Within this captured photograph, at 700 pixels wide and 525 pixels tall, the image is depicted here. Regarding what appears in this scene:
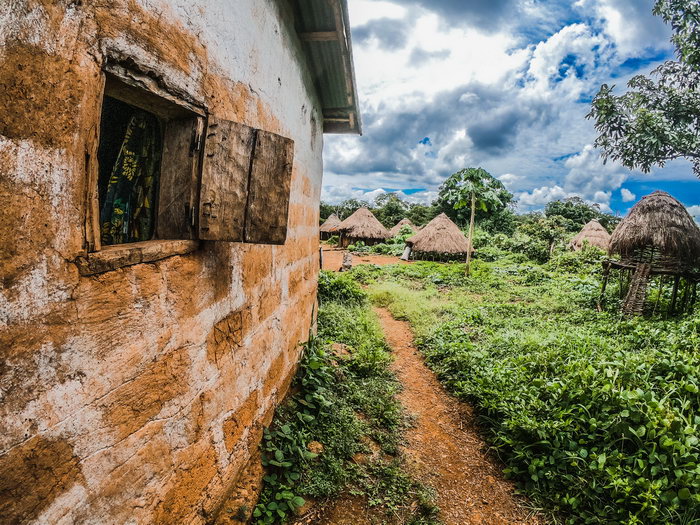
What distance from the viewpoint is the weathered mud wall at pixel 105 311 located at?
950mm

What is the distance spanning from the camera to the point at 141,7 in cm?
133

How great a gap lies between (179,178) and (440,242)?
18.8 meters

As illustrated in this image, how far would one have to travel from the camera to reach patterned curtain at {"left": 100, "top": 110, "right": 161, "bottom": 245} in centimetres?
173

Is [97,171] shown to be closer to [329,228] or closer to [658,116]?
[658,116]

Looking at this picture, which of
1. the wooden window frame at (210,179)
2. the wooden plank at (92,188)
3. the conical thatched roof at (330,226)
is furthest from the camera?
the conical thatched roof at (330,226)

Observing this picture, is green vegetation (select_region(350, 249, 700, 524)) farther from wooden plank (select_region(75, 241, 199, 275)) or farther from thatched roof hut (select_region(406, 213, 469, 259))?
thatched roof hut (select_region(406, 213, 469, 259))

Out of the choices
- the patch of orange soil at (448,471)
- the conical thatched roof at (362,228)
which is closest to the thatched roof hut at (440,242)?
the conical thatched roof at (362,228)

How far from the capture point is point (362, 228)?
84.3ft

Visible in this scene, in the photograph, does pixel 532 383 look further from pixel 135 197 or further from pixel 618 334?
pixel 135 197

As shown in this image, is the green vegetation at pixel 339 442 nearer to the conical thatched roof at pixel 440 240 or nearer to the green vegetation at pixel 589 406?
the green vegetation at pixel 589 406

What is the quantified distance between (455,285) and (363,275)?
11.4 ft

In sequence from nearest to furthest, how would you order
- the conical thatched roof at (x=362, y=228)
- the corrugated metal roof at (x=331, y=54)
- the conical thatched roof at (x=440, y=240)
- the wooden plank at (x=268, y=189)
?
the wooden plank at (x=268, y=189)
the corrugated metal roof at (x=331, y=54)
the conical thatched roof at (x=440, y=240)
the conical thatched roof at (x=362, y=228)

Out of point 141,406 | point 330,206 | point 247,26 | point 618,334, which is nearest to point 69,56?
point 141,406

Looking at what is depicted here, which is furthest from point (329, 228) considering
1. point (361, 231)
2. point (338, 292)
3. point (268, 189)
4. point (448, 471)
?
point (268, 189)
